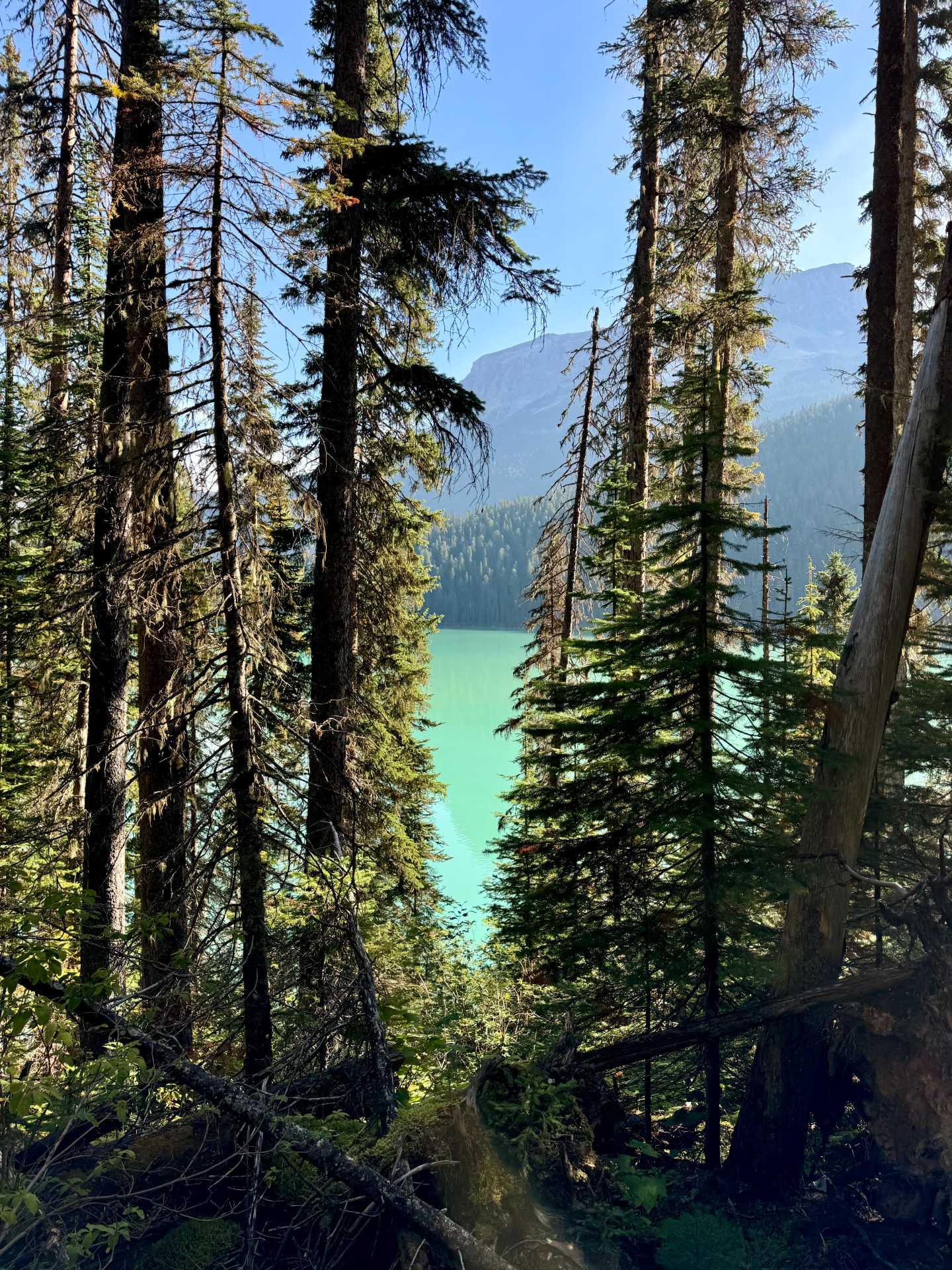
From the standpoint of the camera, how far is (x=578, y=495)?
1262 centimetres

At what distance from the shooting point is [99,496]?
4914 mm

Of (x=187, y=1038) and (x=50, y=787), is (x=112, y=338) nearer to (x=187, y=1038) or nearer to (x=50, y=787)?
(x=187, y=1038)

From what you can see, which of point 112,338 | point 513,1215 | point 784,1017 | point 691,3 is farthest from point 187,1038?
point 691,3

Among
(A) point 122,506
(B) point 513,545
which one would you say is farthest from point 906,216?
(B) point 513,545

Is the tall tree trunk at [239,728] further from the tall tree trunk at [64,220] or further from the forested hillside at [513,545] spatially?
the forested hillside at [513,545]

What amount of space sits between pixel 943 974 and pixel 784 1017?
106cm

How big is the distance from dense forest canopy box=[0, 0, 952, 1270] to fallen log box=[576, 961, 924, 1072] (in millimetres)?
42

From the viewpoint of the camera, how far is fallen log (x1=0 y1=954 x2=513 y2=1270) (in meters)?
2.82

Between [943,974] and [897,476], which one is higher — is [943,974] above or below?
below

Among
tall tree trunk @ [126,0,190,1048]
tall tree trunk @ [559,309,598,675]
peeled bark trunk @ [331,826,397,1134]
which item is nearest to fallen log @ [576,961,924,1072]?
peeled bark trunk @ [331,826,397,1134]

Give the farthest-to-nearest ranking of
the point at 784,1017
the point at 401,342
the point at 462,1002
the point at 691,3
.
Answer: the point at 691,3, the point at 401,342, the point at 462,1002, the point at 784,1017

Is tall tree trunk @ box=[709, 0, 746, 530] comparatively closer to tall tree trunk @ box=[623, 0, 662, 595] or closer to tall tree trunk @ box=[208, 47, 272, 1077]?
tall tree trunk @ box=[623, 0, 662, 595]

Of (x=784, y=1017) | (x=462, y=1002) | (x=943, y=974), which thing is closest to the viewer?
(x=943, y=974)

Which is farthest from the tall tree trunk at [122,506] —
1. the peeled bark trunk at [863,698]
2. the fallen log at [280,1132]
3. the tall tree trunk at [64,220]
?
the peeled bark trunk at [863,698]
